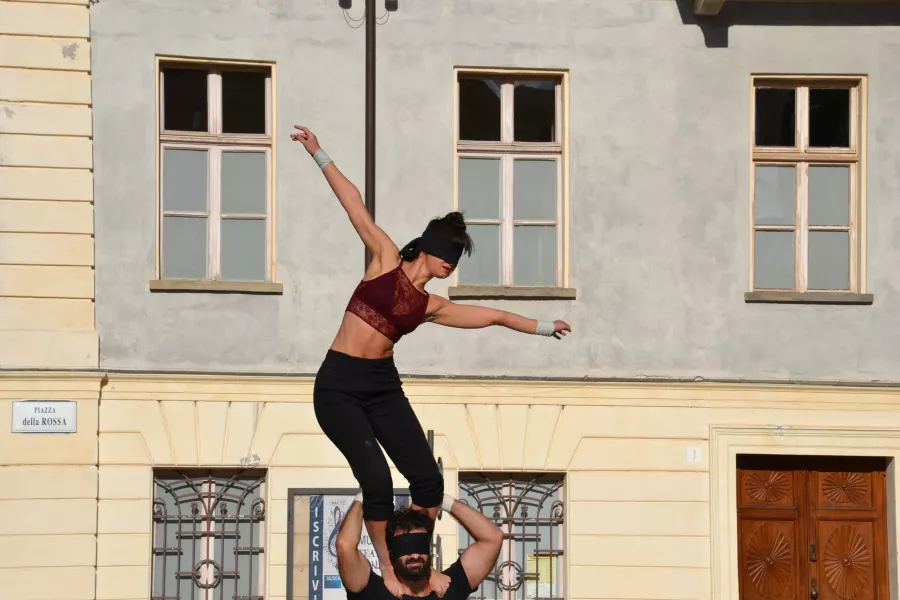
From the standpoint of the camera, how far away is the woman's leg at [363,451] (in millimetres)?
7414

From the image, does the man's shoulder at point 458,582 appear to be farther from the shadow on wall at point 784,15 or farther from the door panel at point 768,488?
the shadow on wall at point 784,15

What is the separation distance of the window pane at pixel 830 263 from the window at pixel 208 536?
4.34 meters

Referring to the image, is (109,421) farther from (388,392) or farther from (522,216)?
(388,392)

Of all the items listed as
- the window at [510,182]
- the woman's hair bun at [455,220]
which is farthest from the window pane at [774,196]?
the woman's hair bun at [455,220]

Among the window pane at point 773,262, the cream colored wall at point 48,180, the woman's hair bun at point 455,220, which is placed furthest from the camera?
the window pane at point 773,262

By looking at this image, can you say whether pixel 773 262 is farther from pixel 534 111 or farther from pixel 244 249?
pixel 244 249

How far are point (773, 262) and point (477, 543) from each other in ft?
19.7

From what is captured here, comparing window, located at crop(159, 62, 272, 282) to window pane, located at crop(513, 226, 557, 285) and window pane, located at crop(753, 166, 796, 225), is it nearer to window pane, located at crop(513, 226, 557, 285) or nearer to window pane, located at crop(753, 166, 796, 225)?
window pane, located at crop(513, 226, 557, 285)

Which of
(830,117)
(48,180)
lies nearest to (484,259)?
(830,117)

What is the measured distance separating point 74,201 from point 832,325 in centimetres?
551

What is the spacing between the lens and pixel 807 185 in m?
13.1

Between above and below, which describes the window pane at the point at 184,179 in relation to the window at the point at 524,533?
above

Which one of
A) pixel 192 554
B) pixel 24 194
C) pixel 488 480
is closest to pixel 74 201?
pixel 24 194

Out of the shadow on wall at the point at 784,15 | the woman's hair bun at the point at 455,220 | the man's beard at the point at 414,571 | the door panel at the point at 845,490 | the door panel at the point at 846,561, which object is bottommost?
the door panel at the point at 846,561
